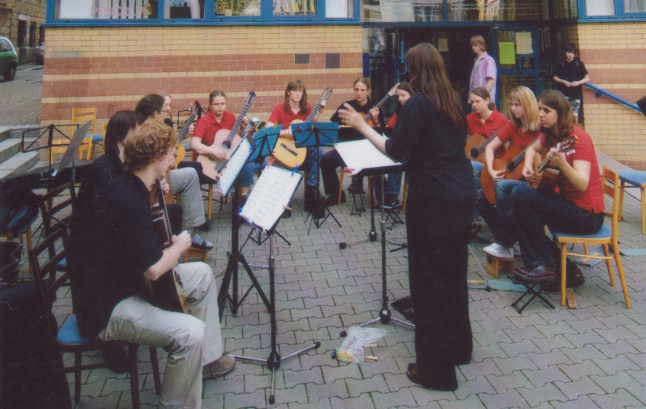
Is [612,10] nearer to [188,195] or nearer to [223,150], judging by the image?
[223,150]

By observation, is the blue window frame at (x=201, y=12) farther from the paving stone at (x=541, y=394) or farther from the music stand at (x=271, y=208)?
the paving stone at (x=541, y=394)

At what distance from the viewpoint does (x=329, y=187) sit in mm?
6773

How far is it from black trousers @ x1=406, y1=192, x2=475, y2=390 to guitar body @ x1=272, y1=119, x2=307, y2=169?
3.47 metres

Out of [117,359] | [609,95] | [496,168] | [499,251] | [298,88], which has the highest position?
[298,88]

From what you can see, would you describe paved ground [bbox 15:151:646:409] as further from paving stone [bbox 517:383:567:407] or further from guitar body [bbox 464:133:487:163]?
guitar body [bbox 464:133:487:163]

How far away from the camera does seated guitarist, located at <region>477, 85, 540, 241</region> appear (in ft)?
15.1

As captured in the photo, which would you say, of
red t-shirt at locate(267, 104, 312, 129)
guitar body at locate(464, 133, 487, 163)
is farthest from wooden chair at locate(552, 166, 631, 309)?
red t-shirt at locate(267, 104, 312, 129)

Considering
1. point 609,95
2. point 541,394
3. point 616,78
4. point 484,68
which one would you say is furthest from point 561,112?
point 616,78

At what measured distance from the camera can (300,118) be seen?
6699mm

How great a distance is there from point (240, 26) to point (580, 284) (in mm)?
6625

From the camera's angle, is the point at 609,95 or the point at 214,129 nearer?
the point at 214,129

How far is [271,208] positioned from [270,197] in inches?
3.2

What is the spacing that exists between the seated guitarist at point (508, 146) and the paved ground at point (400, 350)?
635mm

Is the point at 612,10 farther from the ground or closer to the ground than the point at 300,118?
farther from the ground
